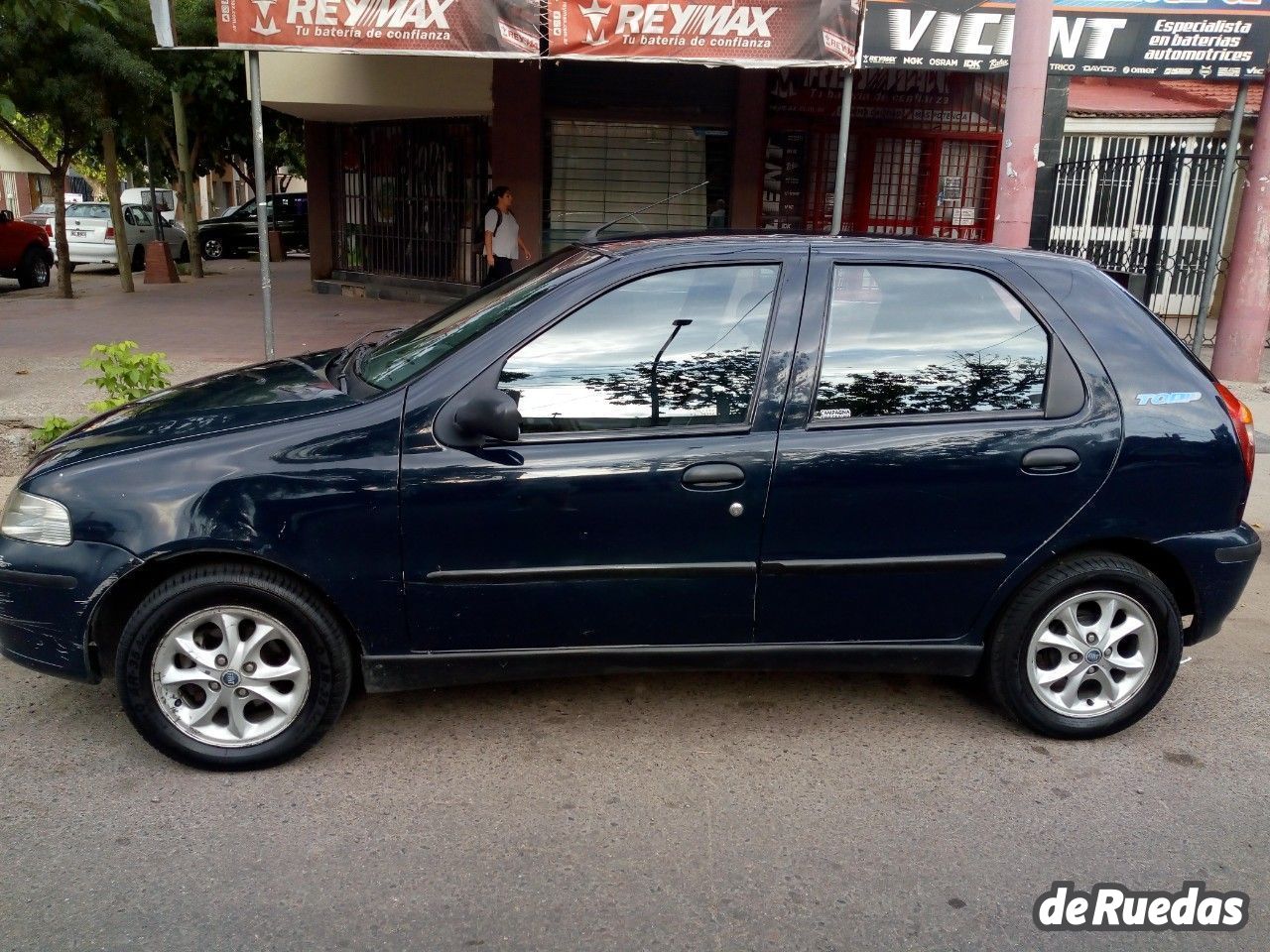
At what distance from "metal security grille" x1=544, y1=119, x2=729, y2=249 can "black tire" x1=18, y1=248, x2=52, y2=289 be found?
10084mm

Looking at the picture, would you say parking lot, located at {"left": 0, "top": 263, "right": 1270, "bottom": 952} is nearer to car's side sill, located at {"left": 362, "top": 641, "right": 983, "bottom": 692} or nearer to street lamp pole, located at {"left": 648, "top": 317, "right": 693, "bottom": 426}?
car's side sill, located at {"left": 362, "top": 641, "right": 983, "bottom": 692}

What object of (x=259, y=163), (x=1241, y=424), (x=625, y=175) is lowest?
(x=1241, y=424)

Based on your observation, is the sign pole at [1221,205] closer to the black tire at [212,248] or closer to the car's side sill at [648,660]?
the car's side sill at [648,660]

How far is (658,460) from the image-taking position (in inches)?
130

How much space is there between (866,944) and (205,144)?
2695 cm

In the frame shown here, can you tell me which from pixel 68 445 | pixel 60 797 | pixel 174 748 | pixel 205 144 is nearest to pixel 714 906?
pixel 174 748

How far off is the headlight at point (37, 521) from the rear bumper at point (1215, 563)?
3.57 meters

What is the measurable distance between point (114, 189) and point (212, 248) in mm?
10580

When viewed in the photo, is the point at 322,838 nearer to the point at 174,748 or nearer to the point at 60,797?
the point at 174,748

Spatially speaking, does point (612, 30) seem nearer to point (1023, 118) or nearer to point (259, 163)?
point (259, 163)

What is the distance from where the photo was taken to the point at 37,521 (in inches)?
128

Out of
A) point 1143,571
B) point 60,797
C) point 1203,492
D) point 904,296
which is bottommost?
point 60,797

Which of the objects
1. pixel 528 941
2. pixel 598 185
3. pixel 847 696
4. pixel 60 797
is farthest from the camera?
pixel 598 185

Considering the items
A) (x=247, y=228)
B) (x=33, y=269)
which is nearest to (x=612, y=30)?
(x=33, y=269)
